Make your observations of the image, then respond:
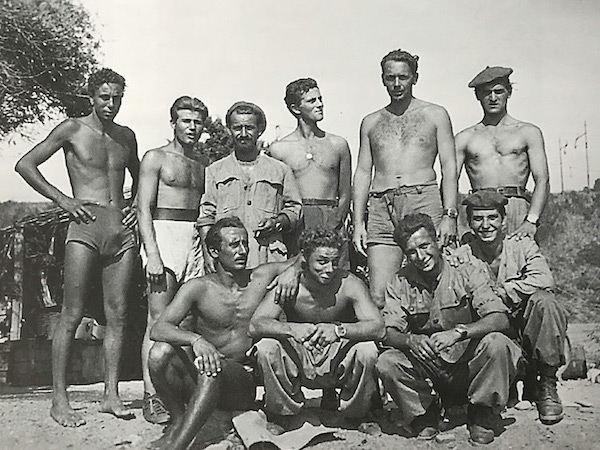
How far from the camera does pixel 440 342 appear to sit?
4.19 m

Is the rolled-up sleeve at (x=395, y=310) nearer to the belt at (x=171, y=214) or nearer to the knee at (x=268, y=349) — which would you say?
the knee at (x=268, y=349)

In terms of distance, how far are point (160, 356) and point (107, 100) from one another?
2.07 meters

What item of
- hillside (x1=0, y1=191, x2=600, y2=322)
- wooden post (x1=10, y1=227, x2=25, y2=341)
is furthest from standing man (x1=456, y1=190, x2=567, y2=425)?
hillside (x1=0, y1=191, x2=600, y2=322)

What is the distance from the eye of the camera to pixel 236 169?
5.12 meters

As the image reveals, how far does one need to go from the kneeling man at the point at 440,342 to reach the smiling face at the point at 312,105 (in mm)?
1362

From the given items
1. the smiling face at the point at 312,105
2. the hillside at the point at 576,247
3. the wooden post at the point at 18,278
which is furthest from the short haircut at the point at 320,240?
the hillside at the point at 576,247

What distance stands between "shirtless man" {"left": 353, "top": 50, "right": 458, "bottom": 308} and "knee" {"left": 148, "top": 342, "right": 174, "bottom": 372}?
1714 millimetres

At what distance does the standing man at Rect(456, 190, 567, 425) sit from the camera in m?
4.41

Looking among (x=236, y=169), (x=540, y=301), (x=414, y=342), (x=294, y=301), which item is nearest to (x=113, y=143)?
(x=236, y=169)

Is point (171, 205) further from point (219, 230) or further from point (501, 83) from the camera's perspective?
point (501, 83)

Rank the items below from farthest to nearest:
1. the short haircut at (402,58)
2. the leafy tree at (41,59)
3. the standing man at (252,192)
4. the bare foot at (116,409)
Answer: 1. the leafy tree at (41,59)
2. the short haircut at (402,58)
3. the standing man at (252,192)
4. the bare foot at (116,409)

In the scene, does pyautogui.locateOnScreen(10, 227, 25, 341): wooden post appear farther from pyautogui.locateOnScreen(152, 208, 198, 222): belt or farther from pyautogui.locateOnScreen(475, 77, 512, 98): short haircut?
pyautogui.locateOnScreen(475, 77, 512, 98): short haircut

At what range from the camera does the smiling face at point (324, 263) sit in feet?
14.4

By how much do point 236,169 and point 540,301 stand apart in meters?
2.29
